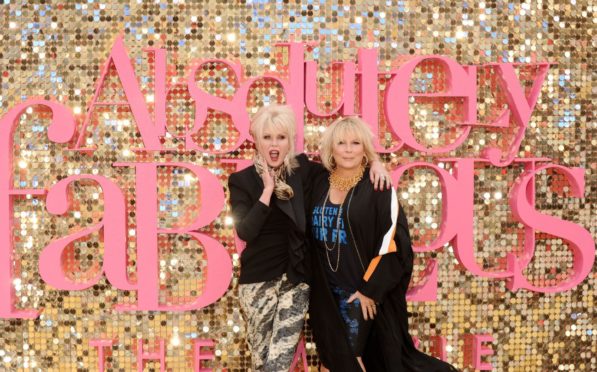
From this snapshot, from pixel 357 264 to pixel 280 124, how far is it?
2.40 feet

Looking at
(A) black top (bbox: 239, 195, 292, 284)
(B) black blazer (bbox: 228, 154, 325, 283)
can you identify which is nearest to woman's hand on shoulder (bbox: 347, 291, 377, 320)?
(B) black blazer (bbox: 228, 154, 325, 283)

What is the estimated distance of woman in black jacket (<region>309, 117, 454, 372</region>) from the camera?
2174mm

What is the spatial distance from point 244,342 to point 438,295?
3.74 feet

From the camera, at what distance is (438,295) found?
2.82m

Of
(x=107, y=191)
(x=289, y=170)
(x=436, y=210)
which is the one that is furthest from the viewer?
(x=436, y=210)

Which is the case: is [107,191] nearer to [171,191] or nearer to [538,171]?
[171,191]

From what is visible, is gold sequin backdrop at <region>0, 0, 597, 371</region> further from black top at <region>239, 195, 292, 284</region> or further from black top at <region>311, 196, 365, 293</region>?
black top at <region>311, 196, 365, 293</region>

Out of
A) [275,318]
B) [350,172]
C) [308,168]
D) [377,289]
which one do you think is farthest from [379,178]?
[275,318]

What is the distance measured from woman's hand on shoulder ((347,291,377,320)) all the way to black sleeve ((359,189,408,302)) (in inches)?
1.3

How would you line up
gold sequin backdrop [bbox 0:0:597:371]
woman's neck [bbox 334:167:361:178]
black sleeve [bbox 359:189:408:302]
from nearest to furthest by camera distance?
black sleeve [bbox 359:189:408:302] < woman's neck [bbox 334:167:361:178] < gold sequin backdrop [bbox 0:0:597:371]

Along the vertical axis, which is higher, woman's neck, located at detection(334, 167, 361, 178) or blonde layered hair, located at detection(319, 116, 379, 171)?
blonde layered hair, located at detection(319, 116, 379, 171)

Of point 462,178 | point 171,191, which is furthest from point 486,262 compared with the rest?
point 171,191

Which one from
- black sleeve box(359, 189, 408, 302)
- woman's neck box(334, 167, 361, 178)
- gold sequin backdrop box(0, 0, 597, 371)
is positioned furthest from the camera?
gold sequin backdrop box(0, 0, 597, 371)

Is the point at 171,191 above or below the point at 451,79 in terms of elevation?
below
